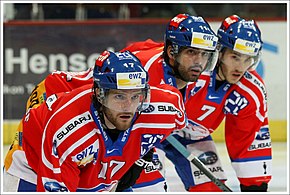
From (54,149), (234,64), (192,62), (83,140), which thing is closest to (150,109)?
(83,140)

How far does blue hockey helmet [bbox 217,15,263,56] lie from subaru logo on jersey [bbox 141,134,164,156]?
883mm

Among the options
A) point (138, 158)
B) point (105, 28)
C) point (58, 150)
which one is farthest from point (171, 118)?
point (105, 28)

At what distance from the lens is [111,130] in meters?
3.03

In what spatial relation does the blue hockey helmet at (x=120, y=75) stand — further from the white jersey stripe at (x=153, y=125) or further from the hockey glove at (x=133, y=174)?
the hockey glove at (x=133, y=174)

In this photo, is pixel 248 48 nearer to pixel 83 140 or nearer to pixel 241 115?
pixel 241 115

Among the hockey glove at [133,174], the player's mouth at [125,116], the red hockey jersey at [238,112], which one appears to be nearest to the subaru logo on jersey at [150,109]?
the player's mouth at [125,116]

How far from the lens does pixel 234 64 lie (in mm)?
3891

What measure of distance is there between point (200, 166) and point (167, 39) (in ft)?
2.20

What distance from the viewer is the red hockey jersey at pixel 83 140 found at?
115 inches

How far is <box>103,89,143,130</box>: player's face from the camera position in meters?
2.97

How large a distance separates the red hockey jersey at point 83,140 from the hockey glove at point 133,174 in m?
0.08

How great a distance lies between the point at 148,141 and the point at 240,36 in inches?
38.3

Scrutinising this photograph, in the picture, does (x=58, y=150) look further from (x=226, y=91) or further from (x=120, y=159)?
(x=226, y=91)

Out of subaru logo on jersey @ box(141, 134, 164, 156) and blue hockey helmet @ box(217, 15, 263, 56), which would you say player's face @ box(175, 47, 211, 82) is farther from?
subaru logo on jersey @ box(141, 134, 164, 156)
